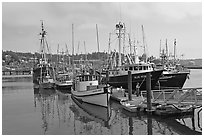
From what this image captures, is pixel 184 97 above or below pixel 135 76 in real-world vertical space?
below

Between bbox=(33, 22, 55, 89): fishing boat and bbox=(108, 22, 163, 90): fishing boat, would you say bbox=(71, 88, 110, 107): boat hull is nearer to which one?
bbox=(108, 22, 163, 90): fishing boat

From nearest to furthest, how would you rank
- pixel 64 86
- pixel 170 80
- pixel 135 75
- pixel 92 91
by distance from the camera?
pixel 92 91 → pixel 135 75 → pixel 170 80 → pixel 64 86

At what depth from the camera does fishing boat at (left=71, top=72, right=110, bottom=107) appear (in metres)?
21.5

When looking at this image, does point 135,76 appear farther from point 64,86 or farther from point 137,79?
point 64,86

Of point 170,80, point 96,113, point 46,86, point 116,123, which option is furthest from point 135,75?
point 46,86

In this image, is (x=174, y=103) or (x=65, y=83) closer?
(x=174, y=103)

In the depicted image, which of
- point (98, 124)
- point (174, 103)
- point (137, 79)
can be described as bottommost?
point (98, 124)

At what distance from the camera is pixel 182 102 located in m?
16.8

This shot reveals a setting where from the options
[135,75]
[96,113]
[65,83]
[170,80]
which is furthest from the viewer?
[65,83]

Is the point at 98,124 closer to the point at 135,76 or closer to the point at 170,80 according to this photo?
the point at 135,76

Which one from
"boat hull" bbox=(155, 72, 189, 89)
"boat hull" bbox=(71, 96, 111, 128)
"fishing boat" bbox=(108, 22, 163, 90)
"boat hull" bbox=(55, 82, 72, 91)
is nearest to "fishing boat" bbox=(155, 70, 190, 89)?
"boat hull" bbox=(155, 72, 189, 89)

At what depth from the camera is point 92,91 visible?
74.0 ft

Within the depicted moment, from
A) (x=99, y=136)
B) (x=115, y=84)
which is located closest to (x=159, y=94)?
(x=99, y=136)

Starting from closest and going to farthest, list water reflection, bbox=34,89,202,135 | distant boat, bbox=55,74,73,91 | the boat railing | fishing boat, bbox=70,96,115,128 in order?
water reflection, bbox=34,89,202,135 < the boat railing < fishing boat, bbox=70,96,115,128 < distant boat, bbox=55,74,73,91
